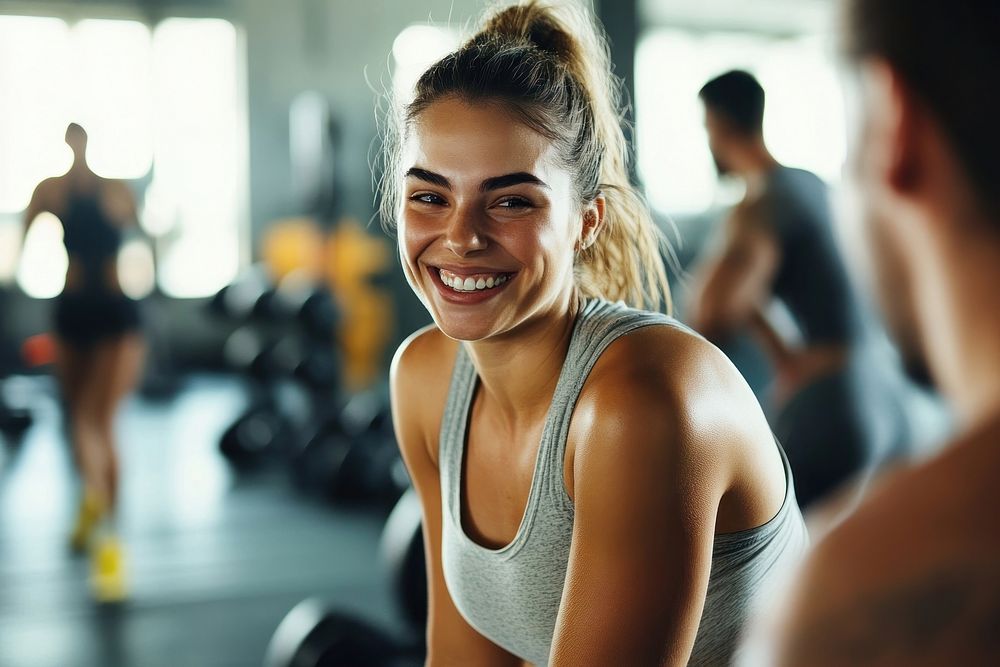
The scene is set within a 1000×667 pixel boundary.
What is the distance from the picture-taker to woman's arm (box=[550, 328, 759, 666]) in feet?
2.90

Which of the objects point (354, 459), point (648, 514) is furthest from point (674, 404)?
point (354, 459)

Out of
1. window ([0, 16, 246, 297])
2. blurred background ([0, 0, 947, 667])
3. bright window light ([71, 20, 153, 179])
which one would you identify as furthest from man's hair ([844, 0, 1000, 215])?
bright window light ([71, 20, 153, 179])

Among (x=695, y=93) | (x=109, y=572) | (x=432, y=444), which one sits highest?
(x=695, y=93)

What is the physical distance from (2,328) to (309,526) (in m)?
3.52

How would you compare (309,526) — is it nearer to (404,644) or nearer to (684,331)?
(404,644)

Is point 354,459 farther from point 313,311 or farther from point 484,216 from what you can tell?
point 484,216

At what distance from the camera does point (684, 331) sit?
99 centimetres

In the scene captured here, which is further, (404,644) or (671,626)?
(404,644)

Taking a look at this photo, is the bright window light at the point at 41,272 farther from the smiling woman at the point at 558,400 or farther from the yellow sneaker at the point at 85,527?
the smiling woman at the point at 558,400

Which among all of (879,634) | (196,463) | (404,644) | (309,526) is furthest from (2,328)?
(879,634)

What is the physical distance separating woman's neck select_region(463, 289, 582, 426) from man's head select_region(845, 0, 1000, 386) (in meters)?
0.65

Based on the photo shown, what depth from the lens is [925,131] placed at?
439 millimetres

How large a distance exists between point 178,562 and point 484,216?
8.72ft

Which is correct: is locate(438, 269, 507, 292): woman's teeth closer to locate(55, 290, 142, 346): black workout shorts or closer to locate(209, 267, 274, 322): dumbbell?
locate(55, 290, 142, 346): black workout shorts
